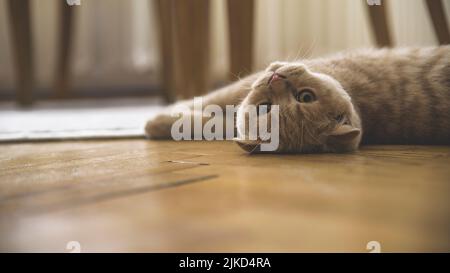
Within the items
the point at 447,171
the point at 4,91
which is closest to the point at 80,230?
the point at 447,171

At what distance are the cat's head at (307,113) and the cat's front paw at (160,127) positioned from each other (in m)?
0.30

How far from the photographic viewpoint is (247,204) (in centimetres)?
54

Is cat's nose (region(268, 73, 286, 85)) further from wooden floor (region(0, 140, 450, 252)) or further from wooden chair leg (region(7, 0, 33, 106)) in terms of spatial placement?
wooden chair leg (region(7, 0, 33, 106))

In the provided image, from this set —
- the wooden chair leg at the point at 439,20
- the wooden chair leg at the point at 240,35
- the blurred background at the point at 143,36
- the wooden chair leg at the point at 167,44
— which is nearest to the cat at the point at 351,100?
the wooden chair leg at the point at 240,35

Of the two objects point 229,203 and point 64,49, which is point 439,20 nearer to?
point 229,203

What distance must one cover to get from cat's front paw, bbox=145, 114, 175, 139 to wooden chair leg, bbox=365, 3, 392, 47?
996 millimetres

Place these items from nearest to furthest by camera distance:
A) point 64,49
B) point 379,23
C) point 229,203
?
point 229,203 → point 379,23 → point 64,49

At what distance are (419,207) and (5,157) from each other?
0.77 meters

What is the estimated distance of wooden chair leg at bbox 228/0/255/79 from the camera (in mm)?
Answer: 1581

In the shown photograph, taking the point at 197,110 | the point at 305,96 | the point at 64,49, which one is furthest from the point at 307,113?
the point at 64,49

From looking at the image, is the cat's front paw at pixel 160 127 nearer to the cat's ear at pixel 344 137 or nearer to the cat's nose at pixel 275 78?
the cat's nose at pixel 275 78

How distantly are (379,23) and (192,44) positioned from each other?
690 millimetres

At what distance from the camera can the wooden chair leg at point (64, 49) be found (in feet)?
7.86

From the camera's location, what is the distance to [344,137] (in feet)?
2.94
